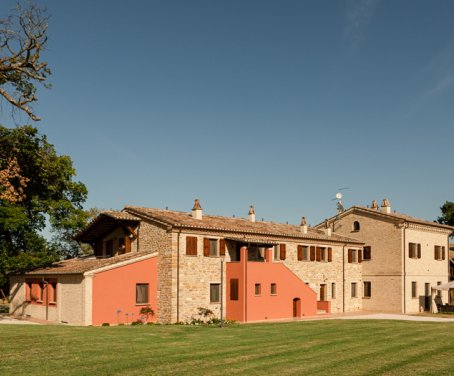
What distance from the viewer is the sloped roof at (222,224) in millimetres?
31452

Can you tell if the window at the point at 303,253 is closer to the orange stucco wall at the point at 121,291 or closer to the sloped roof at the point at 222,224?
the sloped roof at the point at 222,224

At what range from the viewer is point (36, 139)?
3494 cm

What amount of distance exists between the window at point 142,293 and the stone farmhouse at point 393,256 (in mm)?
19530

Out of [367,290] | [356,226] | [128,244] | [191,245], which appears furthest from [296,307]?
[128,244]

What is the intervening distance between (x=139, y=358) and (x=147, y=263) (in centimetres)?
1501

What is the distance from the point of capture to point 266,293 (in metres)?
33.8

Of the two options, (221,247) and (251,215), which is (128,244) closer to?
(221,247)

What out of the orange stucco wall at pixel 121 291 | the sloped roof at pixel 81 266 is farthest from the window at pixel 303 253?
the sloped roof at pixel 81 266

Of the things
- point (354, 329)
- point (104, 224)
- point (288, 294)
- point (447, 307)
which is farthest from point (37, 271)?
→ point (447, 307)

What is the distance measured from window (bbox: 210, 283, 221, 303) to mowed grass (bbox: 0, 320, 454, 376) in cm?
789

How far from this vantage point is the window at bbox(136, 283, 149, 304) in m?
30.1

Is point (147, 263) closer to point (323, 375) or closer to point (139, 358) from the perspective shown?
point (139, 358)

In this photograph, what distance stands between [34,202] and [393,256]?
2632cm

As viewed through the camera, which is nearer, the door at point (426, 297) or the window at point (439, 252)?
the door at point (426, 297)
